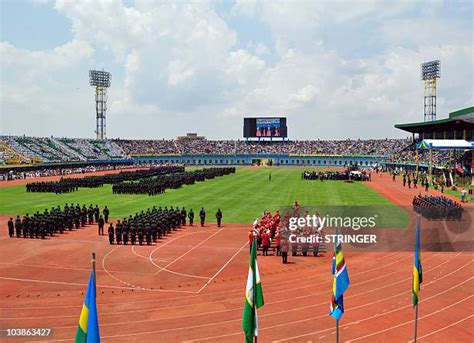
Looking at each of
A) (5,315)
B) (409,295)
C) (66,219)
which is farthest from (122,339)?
(66,219)

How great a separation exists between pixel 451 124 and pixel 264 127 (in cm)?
5602

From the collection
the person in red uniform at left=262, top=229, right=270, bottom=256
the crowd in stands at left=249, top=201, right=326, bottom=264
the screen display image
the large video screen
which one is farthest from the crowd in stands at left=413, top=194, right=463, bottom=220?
the screen display image

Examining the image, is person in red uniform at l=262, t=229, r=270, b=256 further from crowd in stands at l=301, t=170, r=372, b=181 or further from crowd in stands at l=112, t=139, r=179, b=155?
crowd in stands at l=112, t=139, r=179, b=155

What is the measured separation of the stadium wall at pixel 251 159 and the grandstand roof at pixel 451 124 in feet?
76.3

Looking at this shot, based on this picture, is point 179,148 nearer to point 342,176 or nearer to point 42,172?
point 42,172

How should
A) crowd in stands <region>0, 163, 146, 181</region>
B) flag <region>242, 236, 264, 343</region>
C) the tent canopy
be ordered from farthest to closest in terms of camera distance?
1. crowd in stands <region>0, 163, 146, 181</region>
2. the tent canopy
3. flag <region>242, 236, 264, 343</region>

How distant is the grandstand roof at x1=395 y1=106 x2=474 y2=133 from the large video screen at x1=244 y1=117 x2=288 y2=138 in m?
33.3

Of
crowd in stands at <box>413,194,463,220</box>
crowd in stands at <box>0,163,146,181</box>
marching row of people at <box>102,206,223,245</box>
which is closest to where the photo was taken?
marching row of people at <box>102,206,223,245</box>

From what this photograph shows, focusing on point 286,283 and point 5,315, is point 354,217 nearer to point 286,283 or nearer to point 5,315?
point 286,283

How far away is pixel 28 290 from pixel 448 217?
2334 centimetres

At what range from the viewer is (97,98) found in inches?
4419

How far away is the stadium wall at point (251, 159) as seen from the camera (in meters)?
112

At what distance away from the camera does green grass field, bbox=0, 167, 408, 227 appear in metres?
32.2

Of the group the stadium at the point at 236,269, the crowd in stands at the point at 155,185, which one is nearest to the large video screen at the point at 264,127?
the crowd in stands at the point at 155,185
